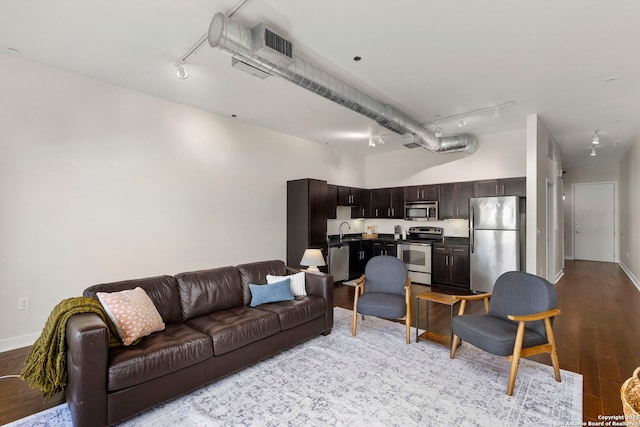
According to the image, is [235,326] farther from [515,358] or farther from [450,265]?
[450,265]

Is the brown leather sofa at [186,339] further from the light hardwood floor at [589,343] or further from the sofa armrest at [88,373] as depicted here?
the light hardwood floor at [589,343]

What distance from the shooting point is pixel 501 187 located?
18.6 ft

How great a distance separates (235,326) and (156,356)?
2.16ft

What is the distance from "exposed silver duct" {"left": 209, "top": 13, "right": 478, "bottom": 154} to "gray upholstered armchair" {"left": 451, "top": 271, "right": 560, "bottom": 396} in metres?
2.51

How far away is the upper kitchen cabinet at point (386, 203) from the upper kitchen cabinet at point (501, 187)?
1.65 metres

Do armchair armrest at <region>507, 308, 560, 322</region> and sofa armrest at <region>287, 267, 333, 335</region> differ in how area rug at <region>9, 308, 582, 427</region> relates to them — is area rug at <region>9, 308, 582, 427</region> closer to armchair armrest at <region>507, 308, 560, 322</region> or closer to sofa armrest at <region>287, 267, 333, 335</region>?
sofa armrest at <region>287, 267, 333, 335</region>

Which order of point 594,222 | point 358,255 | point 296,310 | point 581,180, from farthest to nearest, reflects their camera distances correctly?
point 581,180
point 594,222
point 358,255
point 296,310

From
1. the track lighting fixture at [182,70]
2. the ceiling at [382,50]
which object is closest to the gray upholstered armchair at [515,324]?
the ceiling at [382,50]

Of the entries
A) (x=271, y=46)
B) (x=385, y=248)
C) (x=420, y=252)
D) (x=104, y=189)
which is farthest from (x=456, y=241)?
(x=104, y=189)

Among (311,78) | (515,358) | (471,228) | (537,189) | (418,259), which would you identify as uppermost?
(311,78)

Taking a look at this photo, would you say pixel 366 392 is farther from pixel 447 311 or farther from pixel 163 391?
pixel 447 311

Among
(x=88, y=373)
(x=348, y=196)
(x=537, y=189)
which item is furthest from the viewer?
(x=348, y=196)

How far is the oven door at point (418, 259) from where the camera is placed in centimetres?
635

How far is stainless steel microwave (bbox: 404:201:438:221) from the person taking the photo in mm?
6512
